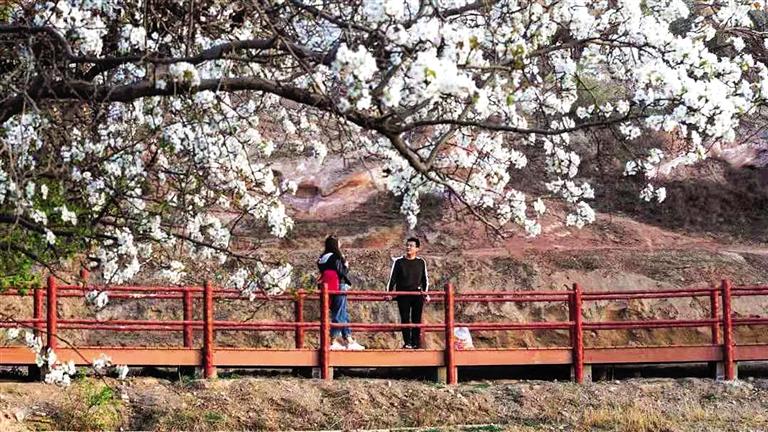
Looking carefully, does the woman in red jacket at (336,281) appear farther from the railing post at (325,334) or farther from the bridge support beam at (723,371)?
the bridge support beam at (723,371)

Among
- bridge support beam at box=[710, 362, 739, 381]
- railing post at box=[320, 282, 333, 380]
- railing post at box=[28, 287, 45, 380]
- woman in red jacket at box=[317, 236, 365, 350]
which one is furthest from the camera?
bridge support beam at box=[710, 362, 739, 381]

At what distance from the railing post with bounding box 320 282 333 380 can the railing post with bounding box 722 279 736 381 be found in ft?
16.8

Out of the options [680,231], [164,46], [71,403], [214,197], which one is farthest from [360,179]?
[164,46]

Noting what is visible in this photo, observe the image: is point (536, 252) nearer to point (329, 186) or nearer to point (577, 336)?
point (329, 186)

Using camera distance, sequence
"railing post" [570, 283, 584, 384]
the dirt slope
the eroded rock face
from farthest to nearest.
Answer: the eroded rock face < "railing post" [570, 283, 584, 384] < the dirt slope

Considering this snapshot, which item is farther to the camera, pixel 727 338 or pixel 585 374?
pixel 585 374

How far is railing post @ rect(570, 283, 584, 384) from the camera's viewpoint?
62.0 feet

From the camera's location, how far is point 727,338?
18984 millimetres

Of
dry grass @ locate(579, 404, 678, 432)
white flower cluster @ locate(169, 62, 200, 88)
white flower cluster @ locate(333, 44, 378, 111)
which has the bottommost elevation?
dry grass @ locate(579, 404, 678, 432)

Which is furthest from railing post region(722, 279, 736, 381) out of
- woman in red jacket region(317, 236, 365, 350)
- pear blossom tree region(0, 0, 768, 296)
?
pear blossom tree region(0, 0, 768, 296)

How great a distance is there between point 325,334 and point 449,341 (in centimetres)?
163

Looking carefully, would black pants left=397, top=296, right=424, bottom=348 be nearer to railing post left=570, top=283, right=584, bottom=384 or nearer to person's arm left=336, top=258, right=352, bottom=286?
person's arm left=336, top=258, right=352, bottom=286

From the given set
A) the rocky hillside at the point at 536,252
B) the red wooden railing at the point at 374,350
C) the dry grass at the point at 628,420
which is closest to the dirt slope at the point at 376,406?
the dry grass at the point at 628,420

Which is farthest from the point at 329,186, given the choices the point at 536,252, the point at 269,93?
the point at 269,93
